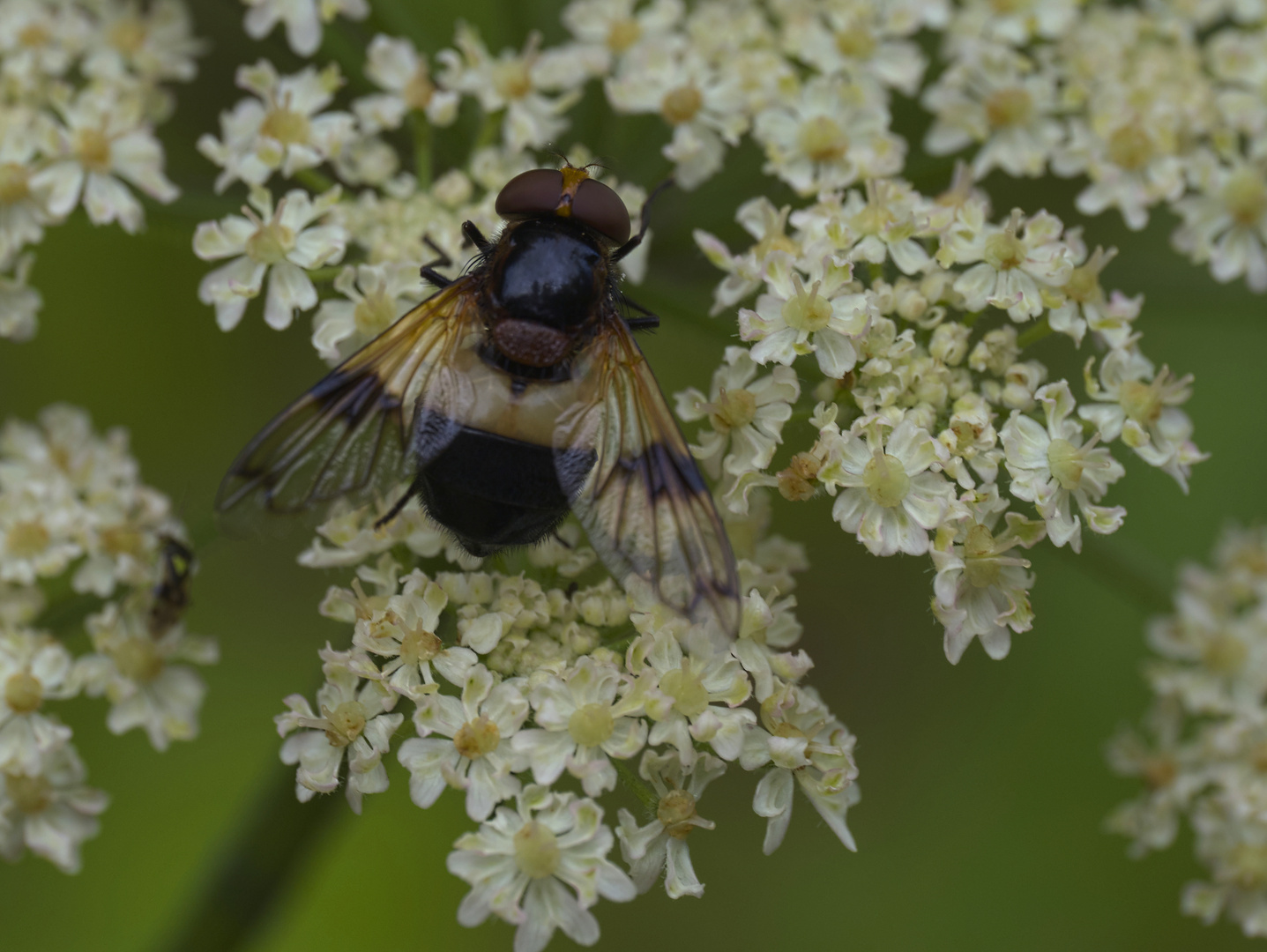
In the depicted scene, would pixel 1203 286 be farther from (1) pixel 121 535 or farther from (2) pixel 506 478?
(1) pixel 121 535

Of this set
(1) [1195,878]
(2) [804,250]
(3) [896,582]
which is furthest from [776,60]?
(1) [1195,878]

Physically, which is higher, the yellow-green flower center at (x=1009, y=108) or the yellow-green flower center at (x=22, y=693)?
the yellow-green flower center at (x=1009, y=108)

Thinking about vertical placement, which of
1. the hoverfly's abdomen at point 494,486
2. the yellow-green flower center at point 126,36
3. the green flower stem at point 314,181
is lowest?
the hoverfly's abdomen at point 494,486

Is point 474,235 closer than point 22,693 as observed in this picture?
Yes

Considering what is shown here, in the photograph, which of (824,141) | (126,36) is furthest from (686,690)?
(126,36)

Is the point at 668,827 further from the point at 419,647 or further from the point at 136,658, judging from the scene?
the point at 136,658

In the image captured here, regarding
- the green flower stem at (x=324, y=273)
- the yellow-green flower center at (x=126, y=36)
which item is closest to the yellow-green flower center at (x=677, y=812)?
the green flower stem at (x=324, y=273)

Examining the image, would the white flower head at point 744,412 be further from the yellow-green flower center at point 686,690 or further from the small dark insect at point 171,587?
the small dark insect at point 171,587
